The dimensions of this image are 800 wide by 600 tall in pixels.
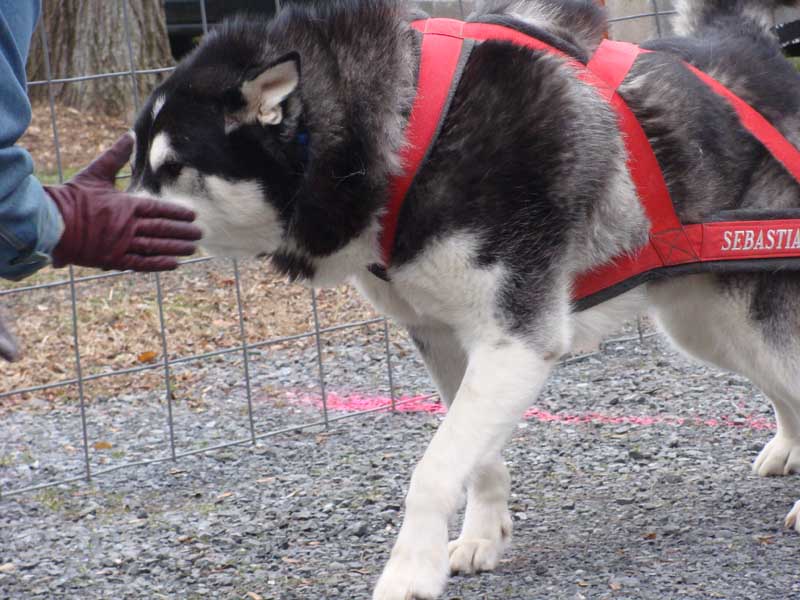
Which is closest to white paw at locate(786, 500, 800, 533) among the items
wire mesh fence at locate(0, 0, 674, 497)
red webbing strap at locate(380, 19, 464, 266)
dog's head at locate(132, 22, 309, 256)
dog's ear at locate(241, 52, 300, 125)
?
red webbing strap at locate(380, 19, 464, 266)

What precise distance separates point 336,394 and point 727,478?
2.02 m

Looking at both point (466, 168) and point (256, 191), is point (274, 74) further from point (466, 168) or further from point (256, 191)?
point (466, 168)

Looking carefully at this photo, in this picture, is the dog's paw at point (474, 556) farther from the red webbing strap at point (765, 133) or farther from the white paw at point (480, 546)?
the red webbing strap at point (765, 133)

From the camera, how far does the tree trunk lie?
8047 mm

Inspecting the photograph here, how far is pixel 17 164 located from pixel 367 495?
1.95m

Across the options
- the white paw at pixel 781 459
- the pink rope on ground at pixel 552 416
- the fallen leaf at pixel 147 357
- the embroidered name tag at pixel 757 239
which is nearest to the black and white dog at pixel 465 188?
the embroidered name tag at pixel 757 239

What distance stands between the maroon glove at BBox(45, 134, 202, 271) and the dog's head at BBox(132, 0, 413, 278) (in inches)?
10.9

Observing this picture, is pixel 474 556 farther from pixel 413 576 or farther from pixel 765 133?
pixel 765 133

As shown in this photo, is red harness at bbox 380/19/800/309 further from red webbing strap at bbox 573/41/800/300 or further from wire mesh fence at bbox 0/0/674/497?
wire mesh fence at bbox 0/0/674/497

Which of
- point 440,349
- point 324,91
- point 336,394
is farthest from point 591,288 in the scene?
point 336,394

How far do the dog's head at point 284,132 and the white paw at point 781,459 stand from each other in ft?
5.55

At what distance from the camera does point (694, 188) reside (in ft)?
10.0

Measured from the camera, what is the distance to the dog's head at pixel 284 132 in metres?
2.82

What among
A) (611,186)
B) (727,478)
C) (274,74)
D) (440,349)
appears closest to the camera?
(274,74)
